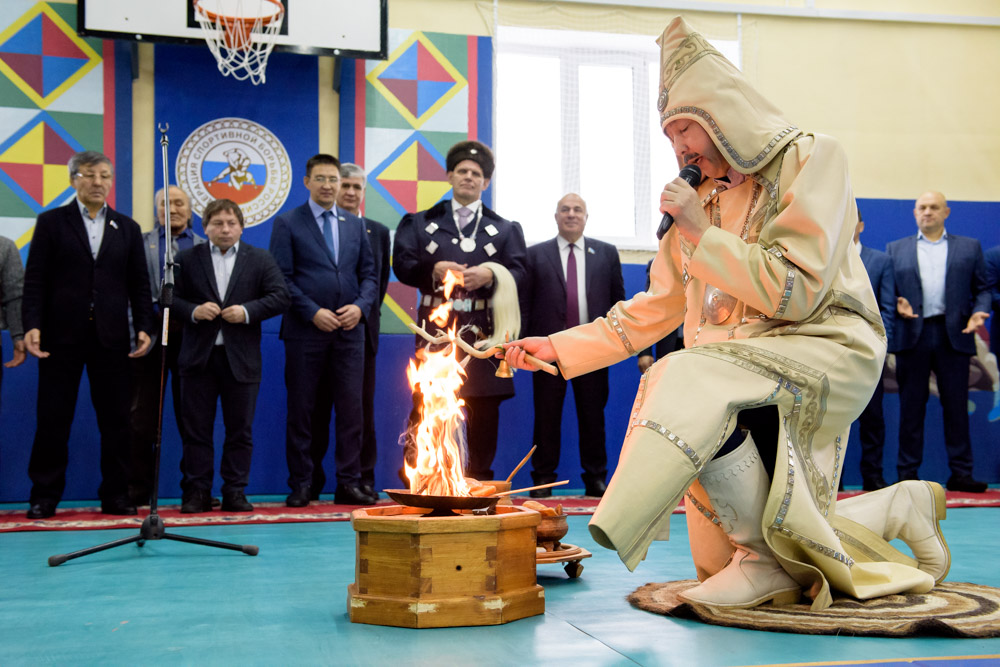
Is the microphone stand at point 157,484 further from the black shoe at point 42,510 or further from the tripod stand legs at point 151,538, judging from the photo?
the black shoe at point 42,510

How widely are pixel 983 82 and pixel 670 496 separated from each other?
24.6 ft

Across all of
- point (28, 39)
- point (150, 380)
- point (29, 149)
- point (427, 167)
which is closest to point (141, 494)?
point (150, 380)

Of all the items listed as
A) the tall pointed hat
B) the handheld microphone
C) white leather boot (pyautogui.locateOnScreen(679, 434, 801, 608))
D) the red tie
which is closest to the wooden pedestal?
white leather boot (pyautogui.locateOnScreen(679, 434, 801, 608))

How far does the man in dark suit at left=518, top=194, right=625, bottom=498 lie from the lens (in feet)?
20.1

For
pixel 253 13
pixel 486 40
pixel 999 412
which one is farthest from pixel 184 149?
pixel 999 412

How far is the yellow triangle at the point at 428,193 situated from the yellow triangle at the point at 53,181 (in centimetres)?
245

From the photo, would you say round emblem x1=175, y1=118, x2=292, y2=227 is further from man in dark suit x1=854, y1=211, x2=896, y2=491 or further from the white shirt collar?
man in dark suit x1=854, y1=211, x2=896, y2=491

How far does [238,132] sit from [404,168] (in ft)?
3.99

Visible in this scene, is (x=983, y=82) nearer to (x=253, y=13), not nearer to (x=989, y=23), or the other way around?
(x=989, y=23)

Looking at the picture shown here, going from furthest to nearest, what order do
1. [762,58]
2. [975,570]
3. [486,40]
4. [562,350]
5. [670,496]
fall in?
[762,58], [486,40], [975,570], [562,350], [670,496]

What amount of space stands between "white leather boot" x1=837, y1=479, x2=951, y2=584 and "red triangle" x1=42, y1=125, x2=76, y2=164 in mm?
5837

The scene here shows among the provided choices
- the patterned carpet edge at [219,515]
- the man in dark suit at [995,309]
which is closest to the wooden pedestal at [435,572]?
the patterned carpet edge at [219,515]

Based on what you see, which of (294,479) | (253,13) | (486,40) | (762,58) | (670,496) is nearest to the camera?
(670,496)

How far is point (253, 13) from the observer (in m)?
6.47
